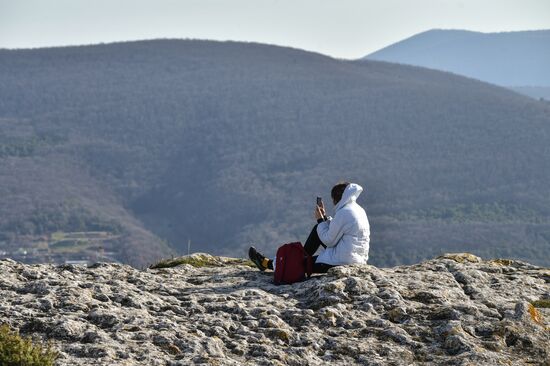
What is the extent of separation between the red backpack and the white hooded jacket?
0.40m

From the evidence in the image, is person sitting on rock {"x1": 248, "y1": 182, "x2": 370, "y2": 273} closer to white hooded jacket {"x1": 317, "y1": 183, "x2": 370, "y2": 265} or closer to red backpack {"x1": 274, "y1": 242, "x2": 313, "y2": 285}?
white hooded jacket {"x1": 317, "y1": 183, "x2": 370, "y2": 265}

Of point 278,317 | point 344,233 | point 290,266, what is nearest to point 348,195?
point 344,233

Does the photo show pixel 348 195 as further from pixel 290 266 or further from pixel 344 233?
pixel 290 266

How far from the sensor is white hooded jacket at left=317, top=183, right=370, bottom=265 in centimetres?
1586

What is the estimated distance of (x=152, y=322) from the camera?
1288 centimetres

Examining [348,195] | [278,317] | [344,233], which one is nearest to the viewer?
[278,317]

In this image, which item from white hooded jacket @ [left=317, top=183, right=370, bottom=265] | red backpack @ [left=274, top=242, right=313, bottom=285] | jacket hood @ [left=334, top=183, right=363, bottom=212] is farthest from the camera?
jacket hood @ [left=334, top=183, right=363, bottom=212]

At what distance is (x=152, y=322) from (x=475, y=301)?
15.7 feet

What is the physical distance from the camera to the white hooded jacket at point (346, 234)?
15.9 m

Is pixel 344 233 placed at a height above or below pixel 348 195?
below

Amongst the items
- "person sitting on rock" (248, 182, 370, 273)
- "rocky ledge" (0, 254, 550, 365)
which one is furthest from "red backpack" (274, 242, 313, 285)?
"person sitting on rock" (248, 182, 370, 273)

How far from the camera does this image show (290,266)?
615 inches

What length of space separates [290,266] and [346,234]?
1.09 meters

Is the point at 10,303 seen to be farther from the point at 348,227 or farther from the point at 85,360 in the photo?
the point at 348,227
